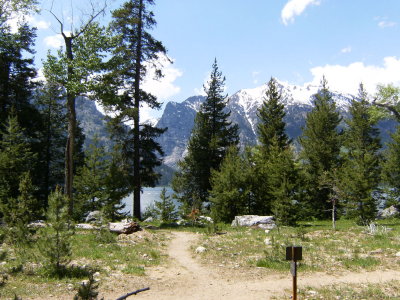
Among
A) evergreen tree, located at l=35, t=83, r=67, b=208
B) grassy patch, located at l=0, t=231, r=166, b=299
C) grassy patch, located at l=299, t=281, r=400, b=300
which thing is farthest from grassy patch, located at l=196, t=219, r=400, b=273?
evergreen tree, located at l=35, t=83, r=67, b=208

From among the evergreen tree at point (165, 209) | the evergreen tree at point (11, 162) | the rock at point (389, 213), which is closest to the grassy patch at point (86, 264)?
the evergreen tree at point (165, 209)

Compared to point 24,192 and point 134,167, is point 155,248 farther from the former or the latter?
point 134,167

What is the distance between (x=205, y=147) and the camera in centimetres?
3478

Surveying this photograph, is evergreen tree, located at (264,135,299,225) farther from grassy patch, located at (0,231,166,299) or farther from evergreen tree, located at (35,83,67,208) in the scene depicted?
evergreen tree, located at (35,83,67,208)

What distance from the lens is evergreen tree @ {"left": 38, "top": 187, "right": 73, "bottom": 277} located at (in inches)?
372

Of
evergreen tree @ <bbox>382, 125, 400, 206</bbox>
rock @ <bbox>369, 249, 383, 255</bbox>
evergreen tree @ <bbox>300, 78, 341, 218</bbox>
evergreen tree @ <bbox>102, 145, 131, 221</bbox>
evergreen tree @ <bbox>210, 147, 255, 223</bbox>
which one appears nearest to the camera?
rock @ <bbox>369, 249, 383, 255</bbox>

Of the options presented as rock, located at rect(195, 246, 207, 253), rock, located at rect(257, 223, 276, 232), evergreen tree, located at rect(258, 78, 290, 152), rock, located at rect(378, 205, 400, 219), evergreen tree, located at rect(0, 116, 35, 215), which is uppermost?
evergreen tree, located at rect(258, 78, 290, 152)

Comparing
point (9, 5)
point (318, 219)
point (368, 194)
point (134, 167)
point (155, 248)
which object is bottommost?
point (318, 219)

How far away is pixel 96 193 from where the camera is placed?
2228 centimetres

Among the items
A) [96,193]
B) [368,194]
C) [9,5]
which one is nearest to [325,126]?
[368,194]

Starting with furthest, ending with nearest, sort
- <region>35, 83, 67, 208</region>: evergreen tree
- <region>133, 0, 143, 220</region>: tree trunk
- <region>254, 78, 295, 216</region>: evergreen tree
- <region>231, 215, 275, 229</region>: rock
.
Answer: <region>35, 83, 67, 208</region>: evergreen tree, <region>254, 78, 295, 216</region>: evergreen tree, <region>133, 0, 143, 220</region>: tree trunk, <region>231, 215, 275, 229</region>: rock

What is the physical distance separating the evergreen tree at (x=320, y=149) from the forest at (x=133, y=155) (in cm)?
14

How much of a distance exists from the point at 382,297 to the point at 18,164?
2397 cm

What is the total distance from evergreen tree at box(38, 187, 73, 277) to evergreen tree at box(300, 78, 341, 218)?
30146 millimetres
